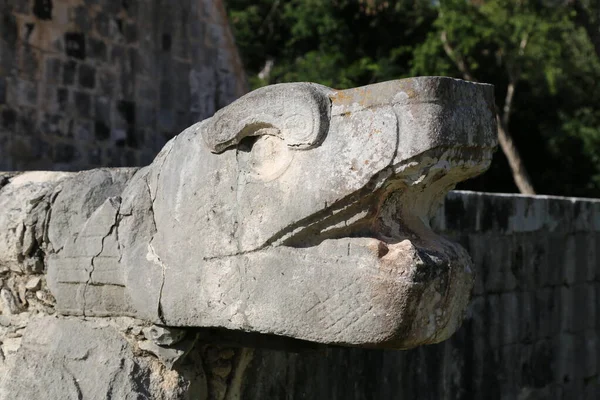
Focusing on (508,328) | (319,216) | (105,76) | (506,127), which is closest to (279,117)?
(319,216)

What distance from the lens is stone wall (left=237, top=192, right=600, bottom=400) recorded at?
3.83 metres

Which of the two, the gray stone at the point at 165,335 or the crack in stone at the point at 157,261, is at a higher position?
the crack in stone at the point at 157,261

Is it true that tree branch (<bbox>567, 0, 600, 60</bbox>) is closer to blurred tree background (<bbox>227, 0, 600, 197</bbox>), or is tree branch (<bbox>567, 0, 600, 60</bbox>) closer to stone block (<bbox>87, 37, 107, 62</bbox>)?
blurred tree background (<bbox>227, 0, 600, 197</bbox>)

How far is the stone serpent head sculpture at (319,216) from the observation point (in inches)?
86.0

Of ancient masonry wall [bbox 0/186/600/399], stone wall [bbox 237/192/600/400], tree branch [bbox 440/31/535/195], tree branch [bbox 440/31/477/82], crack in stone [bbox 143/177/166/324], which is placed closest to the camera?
crack in stone [bbox 143/177/166/324]

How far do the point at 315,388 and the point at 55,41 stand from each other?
5.50m

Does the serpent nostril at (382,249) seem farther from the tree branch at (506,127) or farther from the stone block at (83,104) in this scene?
the tree branch at (506,127)

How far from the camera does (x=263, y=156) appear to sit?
94.1 inches

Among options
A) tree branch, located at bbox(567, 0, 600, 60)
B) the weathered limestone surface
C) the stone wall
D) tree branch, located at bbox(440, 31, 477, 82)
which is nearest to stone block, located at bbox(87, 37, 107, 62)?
the stone wall

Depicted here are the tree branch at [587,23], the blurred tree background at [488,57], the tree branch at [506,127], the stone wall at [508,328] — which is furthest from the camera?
the blurred tree background at [488,57]

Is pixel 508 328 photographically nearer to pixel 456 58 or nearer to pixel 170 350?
pixel 170 350

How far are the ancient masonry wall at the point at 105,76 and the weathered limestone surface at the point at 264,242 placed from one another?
195 inches

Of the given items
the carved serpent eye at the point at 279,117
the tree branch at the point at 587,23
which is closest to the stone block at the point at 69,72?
the carved serpent eye at the point at 279,117

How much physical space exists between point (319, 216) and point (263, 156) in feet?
0.79
